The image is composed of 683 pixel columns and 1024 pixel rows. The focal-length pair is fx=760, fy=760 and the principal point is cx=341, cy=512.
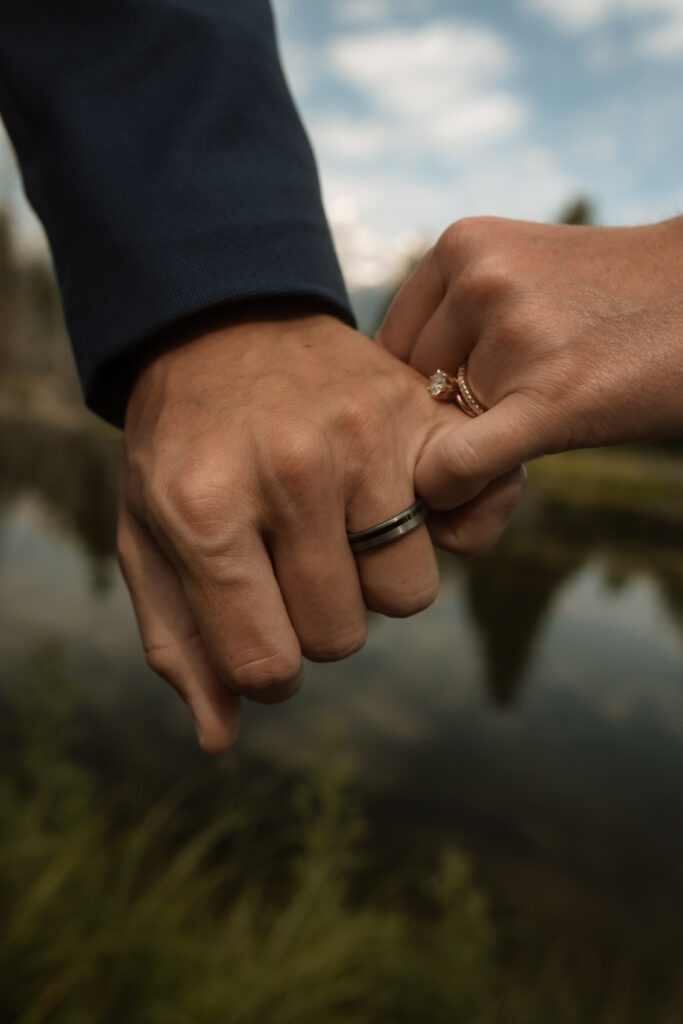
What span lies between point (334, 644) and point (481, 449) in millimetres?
373

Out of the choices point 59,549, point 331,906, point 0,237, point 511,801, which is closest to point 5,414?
point 0,237

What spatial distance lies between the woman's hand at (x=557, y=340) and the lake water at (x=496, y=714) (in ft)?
13.5

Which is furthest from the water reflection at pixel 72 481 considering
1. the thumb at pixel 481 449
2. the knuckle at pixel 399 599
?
the thumb at pixel 481 449

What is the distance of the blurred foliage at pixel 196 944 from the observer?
7.88 feet

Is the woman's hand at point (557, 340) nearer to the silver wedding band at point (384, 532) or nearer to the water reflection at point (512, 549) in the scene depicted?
the silver wedding band at point (384, 532)

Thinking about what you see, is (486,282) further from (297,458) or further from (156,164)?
(156,164)

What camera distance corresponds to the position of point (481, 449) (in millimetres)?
1131

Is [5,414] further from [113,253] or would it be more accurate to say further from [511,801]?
[113,253]

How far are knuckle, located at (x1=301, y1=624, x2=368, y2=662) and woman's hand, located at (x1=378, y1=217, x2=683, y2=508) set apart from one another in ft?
0.81

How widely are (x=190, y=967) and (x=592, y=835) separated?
17.3ft

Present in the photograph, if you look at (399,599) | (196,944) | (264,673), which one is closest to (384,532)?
(399,599)

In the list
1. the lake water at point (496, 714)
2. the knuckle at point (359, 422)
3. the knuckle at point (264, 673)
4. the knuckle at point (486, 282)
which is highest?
the knuckle at point (486, 282)

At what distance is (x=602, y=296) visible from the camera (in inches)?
43.6

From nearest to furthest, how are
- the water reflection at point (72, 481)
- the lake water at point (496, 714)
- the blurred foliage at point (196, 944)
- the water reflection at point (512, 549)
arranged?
the blurred foliage at point (196, 944)
the lake water at point (496, 714)
the water reflection at point (512, 549)
the water reflection at point (72, 481)
